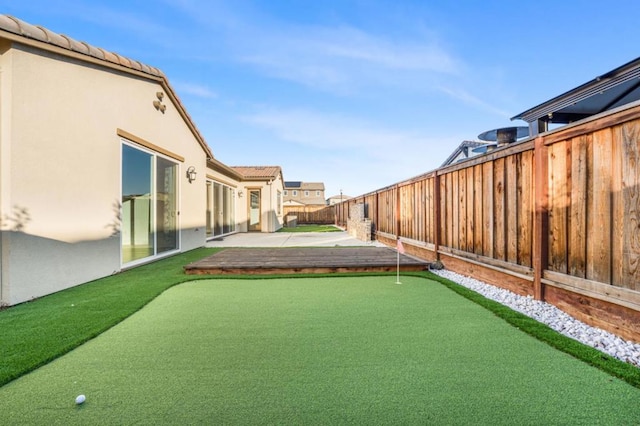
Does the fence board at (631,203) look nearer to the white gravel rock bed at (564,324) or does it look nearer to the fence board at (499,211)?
the white gravel rock bed at (564,324)

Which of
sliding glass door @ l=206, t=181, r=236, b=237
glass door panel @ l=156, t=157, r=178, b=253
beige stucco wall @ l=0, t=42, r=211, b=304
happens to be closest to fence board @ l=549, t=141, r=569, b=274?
beige stucco wall @ l=0, t=42, r=211, b=304

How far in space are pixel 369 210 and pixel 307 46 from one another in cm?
640

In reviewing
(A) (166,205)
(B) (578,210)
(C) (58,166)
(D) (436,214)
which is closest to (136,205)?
(A) (166,205)

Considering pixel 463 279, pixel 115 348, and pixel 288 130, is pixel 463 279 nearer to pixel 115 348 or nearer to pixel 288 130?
pixel 115 348

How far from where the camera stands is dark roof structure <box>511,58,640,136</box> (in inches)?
191

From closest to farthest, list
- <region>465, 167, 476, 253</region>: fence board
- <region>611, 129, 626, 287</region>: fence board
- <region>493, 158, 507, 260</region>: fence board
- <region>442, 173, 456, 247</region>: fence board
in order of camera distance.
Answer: <region>611, 129, 626, 287</region>: fence board
<region>493, 158, 507, 260</region>: fence board
<region>465, 167, 476, 253</region>: fence board
<region>442, 173, 456, 247</region>: fence board

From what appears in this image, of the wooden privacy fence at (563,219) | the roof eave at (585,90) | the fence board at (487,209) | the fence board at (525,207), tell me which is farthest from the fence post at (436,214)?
the roof eave at (585,90)

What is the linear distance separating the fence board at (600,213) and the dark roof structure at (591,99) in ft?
12.0

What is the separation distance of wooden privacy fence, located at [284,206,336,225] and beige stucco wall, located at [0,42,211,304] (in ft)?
65.5

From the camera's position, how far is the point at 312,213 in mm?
25875

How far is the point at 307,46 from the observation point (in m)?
10.2

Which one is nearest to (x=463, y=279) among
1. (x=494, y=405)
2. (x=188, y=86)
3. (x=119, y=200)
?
(x=494, y=405)

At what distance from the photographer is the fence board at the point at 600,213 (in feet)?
7.98

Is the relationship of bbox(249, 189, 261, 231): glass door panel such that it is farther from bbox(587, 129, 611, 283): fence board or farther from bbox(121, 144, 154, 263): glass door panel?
bbox(587, 129, 611, 283): fence board
